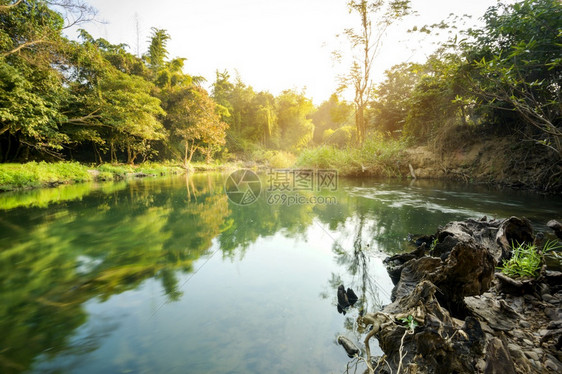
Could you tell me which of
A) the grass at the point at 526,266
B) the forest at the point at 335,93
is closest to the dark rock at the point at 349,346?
the grass at the point at 526,266

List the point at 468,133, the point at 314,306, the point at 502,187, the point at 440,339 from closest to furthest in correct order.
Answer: the point at 440,339
the point at 314,306
the point at 502,187
the point at 468,133

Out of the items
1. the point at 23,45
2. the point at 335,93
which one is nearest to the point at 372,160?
the point at 335,93

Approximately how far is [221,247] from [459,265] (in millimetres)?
2453

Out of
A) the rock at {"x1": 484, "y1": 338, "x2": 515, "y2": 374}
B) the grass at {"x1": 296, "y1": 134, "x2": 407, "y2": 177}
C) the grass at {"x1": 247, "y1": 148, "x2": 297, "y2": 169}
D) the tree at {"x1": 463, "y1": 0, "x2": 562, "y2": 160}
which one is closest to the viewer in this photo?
the rock at {"x1": 484, "y1": 338, "x2": 515, "y2": 374}

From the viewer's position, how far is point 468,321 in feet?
3.50

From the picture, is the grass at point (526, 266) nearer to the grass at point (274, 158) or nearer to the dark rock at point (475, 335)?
the dark rock at point (475, 335)

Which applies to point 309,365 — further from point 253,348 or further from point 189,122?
point 189,122

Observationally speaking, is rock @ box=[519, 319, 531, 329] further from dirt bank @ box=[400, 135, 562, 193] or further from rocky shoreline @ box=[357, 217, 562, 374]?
dirt bank @ box=[400, 135, 562, 193]

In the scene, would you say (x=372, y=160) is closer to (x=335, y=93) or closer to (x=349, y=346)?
(x=335, y=93)

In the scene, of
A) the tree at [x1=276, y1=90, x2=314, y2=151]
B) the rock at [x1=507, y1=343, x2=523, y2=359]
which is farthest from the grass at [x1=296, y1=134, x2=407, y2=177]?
the tree at [x1=276, y1=90, x2=314, y2=151]

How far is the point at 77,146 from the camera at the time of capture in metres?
15.5

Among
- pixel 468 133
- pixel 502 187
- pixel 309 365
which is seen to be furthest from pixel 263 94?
pixel 309 365

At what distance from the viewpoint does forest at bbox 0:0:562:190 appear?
5.13 m

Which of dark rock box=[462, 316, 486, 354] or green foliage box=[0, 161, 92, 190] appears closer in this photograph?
dark rock box=[462, 316, 486, 354]
